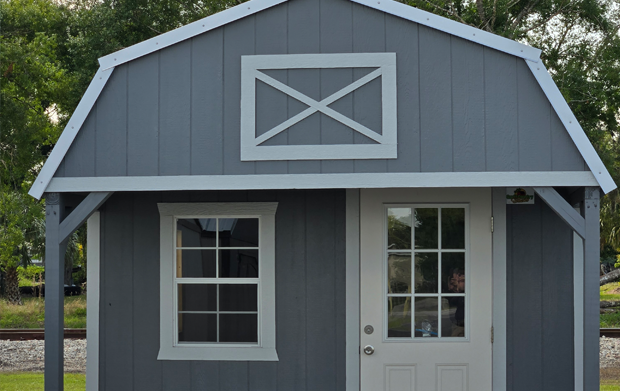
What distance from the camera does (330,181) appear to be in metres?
4.59

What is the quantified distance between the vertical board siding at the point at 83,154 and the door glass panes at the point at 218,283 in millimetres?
1226

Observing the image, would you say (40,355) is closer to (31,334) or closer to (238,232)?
(31,334)

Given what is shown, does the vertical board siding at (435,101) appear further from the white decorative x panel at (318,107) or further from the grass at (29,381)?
the grass at (29,381)

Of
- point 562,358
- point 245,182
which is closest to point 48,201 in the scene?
point 245,182

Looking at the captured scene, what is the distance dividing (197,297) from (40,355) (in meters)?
6.87

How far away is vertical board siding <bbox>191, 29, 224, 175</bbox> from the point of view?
4.65 meters

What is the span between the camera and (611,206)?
66.9 ft

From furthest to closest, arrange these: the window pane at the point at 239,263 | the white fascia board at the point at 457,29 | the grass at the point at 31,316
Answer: the grass at the point at 31,316, the window pane at the point at 239,263, the white fascia board at the point at 457,29

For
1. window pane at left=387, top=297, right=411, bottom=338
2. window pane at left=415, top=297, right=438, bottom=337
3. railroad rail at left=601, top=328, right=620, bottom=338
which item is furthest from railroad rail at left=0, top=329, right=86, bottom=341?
railroad rail at left=601, top=328, right=620, bottom=338

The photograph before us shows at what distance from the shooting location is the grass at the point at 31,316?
15562 mm

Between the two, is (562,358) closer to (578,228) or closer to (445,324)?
(445,324)

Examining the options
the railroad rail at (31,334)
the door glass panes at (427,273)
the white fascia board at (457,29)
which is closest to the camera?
the white fascia board at (457,29)

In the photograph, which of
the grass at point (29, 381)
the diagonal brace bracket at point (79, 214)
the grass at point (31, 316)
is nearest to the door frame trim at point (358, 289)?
the diagonal brace bracket at point (79, 214)

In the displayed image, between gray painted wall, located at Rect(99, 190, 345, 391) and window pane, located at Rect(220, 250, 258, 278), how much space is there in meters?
0.23
